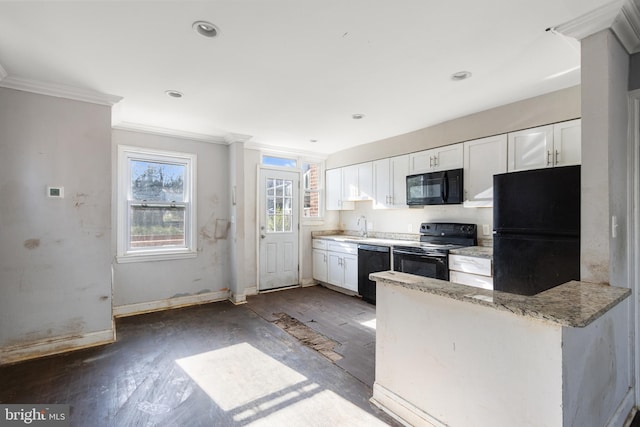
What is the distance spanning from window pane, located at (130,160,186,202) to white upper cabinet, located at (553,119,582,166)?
4.38 m

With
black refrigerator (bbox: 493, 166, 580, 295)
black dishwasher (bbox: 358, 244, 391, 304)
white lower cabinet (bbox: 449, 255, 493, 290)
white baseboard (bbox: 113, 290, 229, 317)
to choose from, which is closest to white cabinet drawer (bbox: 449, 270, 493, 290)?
white lower cabinet (bbox: 449, 255, 493, 290)

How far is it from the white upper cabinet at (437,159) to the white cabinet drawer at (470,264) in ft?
3.55

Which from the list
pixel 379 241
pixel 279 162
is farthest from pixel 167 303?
pixel 379 241

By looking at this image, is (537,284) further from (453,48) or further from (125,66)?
(125,66)

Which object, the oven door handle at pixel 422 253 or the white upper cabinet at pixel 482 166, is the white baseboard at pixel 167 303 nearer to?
the oven door handle at pixel 422 253

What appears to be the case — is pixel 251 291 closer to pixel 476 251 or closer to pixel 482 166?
pixel 476 251

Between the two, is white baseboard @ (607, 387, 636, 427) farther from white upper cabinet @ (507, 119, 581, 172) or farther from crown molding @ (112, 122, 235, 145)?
crown molding @ (112, 122, 235, 145)

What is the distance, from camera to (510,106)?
3.09 m

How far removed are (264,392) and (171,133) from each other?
3435 millimetres

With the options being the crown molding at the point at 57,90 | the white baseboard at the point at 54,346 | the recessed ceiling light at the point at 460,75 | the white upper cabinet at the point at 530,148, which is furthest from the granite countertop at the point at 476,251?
the crown molding at the point at 57,90

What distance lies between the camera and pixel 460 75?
2.48 m

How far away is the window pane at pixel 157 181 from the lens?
391 cm

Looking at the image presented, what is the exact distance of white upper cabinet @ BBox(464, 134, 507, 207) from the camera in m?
3.15

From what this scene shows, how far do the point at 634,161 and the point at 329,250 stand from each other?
148 inches
